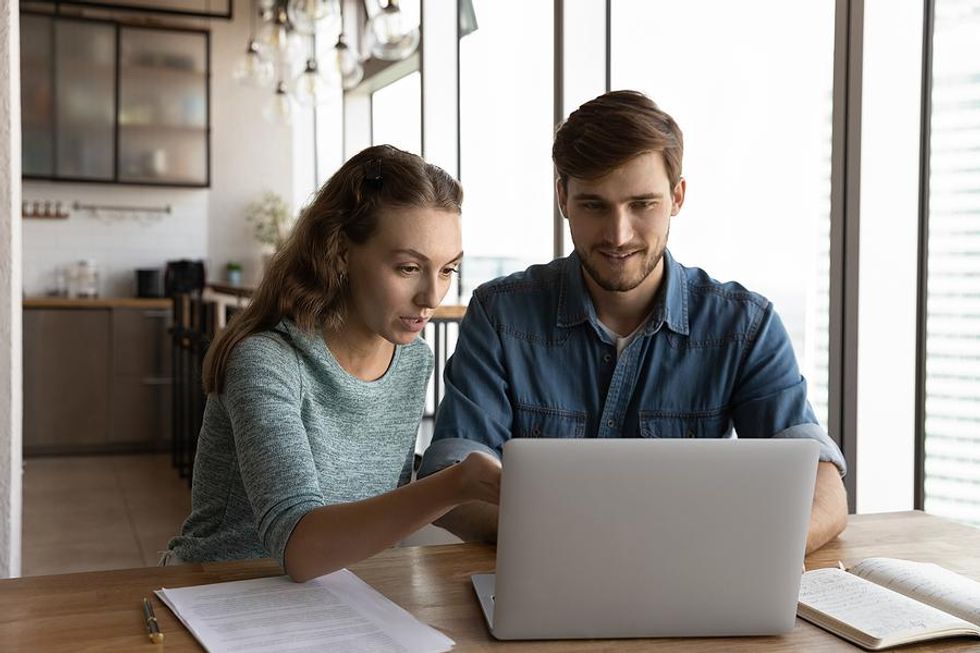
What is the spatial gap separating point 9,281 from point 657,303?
1299mm

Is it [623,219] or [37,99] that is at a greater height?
[37,99]

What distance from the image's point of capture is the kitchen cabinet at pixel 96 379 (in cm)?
604

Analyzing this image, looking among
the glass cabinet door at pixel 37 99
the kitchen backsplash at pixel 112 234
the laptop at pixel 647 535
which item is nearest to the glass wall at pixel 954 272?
the laptop at pixel 647 535

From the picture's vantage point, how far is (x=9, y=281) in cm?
203

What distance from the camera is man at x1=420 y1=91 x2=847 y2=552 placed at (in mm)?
1702

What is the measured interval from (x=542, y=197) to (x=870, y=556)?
2879mm

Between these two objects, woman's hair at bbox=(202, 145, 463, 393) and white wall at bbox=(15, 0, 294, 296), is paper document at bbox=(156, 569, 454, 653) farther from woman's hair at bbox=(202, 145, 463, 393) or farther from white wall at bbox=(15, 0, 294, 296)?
white wall at bbox=(15, 0, 294, 296)

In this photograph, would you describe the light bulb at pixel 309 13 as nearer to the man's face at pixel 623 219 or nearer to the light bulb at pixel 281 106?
the light bulb at pixel 281 106

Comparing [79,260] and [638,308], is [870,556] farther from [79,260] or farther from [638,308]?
[79,260]

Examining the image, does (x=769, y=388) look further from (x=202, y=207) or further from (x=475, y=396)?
(x=202, y=207)

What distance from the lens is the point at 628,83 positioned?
361cm

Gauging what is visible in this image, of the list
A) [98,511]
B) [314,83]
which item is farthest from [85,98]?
[98,511]

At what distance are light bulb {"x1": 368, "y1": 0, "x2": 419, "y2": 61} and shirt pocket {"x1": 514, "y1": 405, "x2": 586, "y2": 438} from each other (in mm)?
2352

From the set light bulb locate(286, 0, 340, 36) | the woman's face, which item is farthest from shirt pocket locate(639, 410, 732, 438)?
light bulb locate(286, 0, 340, 36)
